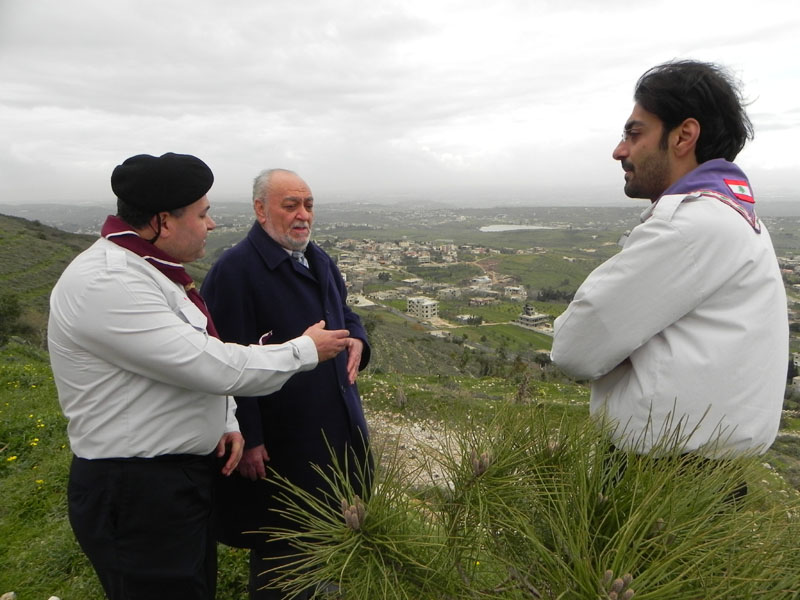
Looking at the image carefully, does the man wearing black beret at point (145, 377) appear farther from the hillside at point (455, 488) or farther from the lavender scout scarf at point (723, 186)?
the lavender scout scarf at point (723, 186)

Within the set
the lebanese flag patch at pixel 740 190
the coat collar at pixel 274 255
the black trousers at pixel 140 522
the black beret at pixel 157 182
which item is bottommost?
the black trousers at pixel 140 522

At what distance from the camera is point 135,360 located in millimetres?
1668

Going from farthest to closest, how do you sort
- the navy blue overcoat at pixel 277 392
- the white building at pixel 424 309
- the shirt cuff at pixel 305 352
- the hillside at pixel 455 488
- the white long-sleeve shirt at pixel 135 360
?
1. the white building at pixel 424 309
2. the navy blue overcoat at pixel 277 392
3. the shirt cuff at pixel 305 352
4. the white long-sleeve shirt at pixel 135 360
5. the hillside at pixel 455 488

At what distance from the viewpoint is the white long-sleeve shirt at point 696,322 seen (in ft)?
4.43

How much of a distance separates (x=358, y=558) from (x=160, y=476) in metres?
1.04

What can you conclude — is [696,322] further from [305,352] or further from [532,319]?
[532,319]

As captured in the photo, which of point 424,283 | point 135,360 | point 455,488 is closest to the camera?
point 455,488

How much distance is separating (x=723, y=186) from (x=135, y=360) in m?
1.99

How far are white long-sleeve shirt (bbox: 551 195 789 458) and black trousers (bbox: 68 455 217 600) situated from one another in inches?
61.6

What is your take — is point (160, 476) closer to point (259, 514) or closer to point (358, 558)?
point (259, 514)

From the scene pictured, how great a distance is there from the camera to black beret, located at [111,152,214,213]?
1.80 m

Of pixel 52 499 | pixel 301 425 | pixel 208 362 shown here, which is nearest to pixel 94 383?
pixel 208 362

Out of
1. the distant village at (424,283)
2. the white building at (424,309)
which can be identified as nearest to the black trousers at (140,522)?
the distant village at (424,283)

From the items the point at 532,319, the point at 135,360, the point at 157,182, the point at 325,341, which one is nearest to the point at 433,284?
the point at 532,319
